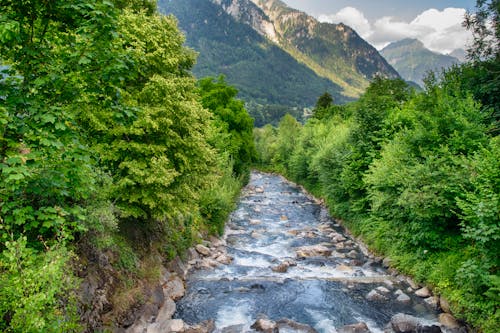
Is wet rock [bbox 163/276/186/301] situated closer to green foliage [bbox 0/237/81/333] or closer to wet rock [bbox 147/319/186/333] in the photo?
wet rock [bbox 147/319/186/333]

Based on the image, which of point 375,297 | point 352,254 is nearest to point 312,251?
point 352,254

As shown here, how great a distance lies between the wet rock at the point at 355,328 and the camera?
1062 cm

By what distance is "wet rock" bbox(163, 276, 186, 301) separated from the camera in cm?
1236

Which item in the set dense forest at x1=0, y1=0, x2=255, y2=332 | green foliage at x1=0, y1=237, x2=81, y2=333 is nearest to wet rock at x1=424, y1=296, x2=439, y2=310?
dense forest at x1=0, y1=0, x2=255, y2=332

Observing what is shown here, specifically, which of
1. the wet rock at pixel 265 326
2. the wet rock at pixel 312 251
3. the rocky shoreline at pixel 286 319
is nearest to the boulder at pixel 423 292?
the rocky shoreline at pixel 286 319

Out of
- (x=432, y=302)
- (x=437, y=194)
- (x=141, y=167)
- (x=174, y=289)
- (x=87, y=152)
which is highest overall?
Result: (x=437, y=194)

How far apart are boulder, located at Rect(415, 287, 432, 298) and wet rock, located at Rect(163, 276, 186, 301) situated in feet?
30.7

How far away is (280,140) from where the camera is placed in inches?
2534

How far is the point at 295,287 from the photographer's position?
14109mm

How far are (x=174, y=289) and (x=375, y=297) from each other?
792 cm

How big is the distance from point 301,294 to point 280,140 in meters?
52.0

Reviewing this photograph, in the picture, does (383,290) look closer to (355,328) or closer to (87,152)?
(355,328)

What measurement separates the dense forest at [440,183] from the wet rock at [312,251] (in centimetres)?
261

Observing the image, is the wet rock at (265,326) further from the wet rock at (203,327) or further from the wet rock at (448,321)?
the wet rock at (448,321)
